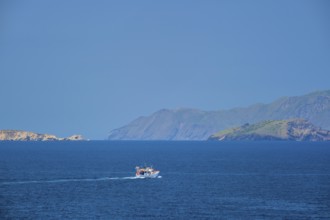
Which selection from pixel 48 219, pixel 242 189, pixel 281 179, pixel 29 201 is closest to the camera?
pixel 48 219

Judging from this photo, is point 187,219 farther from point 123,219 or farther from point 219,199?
point 219,199

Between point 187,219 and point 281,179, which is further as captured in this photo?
point 281,179

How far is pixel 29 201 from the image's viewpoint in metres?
112

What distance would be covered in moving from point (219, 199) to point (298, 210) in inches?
677

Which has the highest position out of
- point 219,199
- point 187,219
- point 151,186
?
point 151,186

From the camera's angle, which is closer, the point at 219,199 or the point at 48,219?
the point at 48,219

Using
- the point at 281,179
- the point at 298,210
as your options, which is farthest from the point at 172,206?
the point at 281,179

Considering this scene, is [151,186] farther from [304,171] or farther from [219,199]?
[304,171]

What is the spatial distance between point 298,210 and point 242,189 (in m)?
29.9

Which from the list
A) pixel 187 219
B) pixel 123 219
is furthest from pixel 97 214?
pixel 187 219

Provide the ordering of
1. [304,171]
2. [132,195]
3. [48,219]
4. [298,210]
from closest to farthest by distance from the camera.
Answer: [48,219] < [298,210] < [132,195] < [304,171]

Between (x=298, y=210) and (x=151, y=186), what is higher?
(x=151, y=186)

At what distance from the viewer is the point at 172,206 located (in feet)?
355

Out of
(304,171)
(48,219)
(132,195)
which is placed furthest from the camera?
(304,171)
